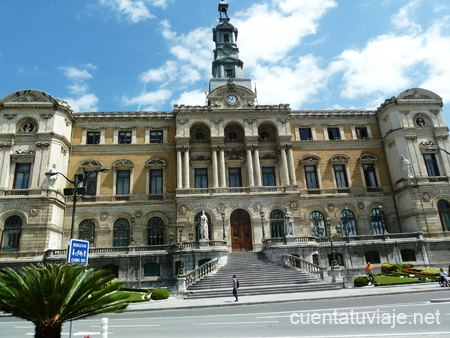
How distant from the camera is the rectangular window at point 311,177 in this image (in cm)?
3981

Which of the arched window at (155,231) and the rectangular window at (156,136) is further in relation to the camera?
the rectangular window at (156,136)

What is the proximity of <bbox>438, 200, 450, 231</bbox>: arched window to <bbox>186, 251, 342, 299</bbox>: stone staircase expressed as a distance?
1889 cm

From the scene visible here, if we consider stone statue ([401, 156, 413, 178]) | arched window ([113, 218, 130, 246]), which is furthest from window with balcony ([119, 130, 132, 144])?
stone statue ([401, 156, 413, 178])

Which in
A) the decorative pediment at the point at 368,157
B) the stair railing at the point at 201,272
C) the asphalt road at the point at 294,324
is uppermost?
the decorative pediment at the point at 368,157

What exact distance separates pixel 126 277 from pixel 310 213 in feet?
66.9

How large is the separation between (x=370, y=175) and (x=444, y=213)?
27.5 ft

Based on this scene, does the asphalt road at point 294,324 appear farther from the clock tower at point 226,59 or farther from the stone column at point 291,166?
the clock tower at point 226,59

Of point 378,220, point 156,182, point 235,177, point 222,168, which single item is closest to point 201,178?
point 222,168

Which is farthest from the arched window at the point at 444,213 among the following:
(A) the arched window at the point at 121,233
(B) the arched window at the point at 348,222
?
(A) the arched window at the point at 121,233

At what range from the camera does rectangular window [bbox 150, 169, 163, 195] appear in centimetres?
3853

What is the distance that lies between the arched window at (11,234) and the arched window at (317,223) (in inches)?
1162

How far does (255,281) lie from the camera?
1030 inches

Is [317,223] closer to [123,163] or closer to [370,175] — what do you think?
[370,175]

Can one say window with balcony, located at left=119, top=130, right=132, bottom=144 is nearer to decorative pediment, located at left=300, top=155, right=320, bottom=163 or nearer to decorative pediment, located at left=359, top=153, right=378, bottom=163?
decorative pediment, located at left=300, top=155, right=320, bottom=163
